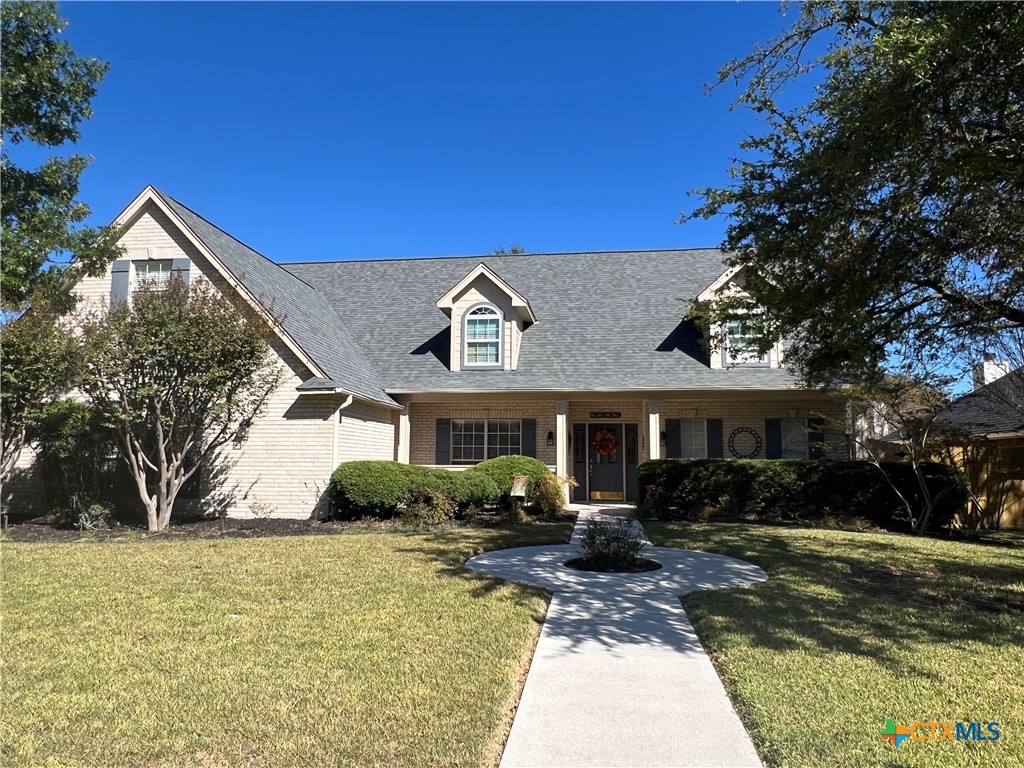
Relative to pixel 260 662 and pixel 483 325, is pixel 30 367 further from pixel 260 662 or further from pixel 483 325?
pixel 483 325

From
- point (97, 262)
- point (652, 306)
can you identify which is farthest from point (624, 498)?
point (97, 262)

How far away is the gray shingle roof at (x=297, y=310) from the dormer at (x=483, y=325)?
8.31 ft

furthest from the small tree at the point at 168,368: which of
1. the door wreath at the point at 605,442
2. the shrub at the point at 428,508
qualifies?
the door wreath at the point at 605,442

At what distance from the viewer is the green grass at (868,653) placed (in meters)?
3.65

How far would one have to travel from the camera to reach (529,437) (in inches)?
704

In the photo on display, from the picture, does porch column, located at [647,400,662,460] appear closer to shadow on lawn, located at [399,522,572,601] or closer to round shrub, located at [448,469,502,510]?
shadow on lawn, located at [399,522,572,601]

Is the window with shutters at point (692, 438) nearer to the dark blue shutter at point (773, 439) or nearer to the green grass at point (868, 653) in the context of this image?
the dark blue shutter at point (773, 439)

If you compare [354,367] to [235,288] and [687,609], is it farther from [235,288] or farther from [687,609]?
[687,609]

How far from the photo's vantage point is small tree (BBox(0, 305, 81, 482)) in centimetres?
1151

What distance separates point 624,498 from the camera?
18500 millimetres

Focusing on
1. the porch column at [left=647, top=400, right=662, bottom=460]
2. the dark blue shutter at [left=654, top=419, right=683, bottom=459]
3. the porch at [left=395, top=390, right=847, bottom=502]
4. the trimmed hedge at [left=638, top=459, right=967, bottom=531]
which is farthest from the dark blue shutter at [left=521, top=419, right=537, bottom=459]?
the dark blue shutter at [left=654, top=419, right=683, bottom=459]

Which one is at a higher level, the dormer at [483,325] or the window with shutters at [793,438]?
the dormer at [483,325]

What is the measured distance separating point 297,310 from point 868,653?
49.6 ft

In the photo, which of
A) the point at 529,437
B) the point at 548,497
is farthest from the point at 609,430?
the point at 548,497
